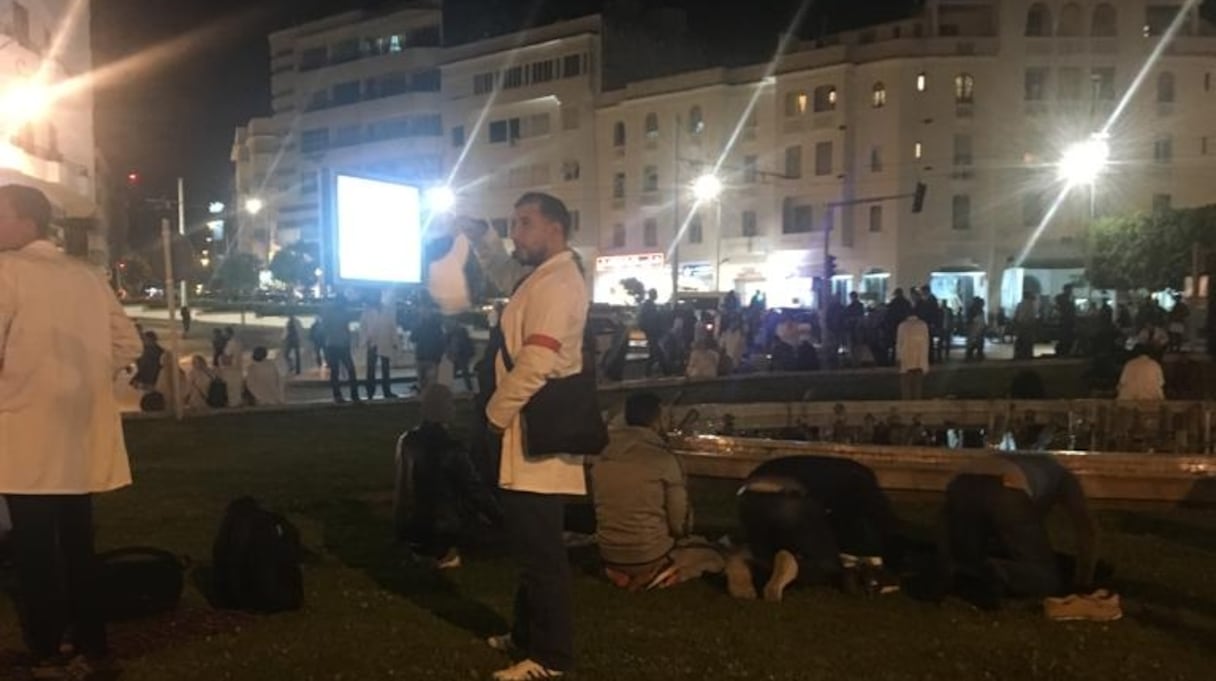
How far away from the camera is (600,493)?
642 centimetres

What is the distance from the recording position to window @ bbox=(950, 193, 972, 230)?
5491 cm

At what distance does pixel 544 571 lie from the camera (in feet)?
15.5

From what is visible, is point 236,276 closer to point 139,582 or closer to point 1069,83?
point 1069,83

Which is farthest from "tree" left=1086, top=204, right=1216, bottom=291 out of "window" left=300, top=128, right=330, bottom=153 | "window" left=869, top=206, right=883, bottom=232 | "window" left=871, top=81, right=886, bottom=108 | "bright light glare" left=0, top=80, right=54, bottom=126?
"window" left=300, top=128, right=330, bottom=153

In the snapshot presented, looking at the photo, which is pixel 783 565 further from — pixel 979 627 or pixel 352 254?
pixel 352 254

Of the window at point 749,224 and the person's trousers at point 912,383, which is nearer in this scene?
the person's trousers at point 912,383

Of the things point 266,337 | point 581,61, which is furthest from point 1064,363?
point 581,61

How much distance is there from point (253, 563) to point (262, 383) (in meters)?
13.2

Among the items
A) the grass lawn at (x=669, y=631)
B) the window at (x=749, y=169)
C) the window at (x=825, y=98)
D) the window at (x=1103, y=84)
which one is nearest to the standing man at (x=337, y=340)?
the grass lawn at (x=669, y=631)

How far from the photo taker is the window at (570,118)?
66.9 meters

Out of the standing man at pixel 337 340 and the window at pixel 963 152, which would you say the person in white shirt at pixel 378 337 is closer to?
the standing man at pixel 337 340

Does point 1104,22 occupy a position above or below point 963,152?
above

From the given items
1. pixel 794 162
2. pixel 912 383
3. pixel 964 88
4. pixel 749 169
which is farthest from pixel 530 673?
pixel 749 169

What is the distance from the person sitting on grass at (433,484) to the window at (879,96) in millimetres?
50588
